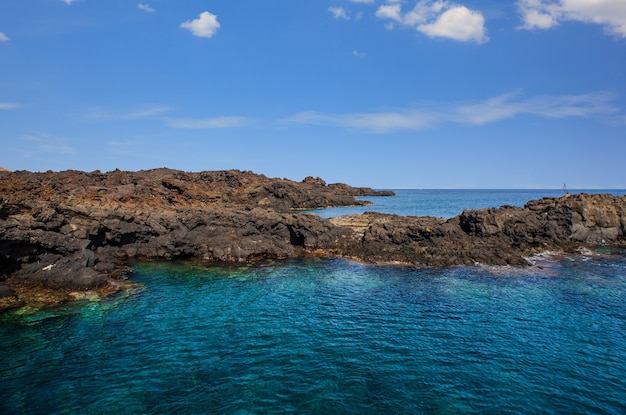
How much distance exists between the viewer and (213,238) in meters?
40.3

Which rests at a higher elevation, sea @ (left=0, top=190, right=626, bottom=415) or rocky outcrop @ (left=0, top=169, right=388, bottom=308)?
rocky outcrop @ (left=0, top=169, right=388, bottom=308)

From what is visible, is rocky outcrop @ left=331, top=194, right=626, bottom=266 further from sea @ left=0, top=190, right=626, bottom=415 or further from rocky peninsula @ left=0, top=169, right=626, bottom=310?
sea @ left=0, top=190, right=626, bottom=415

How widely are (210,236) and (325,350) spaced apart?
25.0m

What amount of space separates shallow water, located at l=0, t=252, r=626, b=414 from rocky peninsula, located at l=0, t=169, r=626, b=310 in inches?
223

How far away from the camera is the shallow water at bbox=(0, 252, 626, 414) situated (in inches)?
579

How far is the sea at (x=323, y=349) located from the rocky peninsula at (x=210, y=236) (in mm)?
5001

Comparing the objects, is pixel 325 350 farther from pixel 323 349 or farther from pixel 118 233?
pixel 118 233

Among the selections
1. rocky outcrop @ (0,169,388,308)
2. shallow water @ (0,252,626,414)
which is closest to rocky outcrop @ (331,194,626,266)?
rocky outcrop @ (0,169,388,308)

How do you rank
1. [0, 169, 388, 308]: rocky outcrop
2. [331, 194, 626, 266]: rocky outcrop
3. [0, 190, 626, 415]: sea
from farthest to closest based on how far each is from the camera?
[331, 194, 626, 266]: rocky outcrop
[0, 169, 388, 308]: rocky outcrop
[0, 190, 626, 415]: sea

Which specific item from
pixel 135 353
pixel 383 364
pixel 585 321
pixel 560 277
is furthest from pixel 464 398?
pixel 560 277

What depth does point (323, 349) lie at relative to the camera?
1914 centimetres

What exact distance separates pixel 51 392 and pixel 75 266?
14996 mm

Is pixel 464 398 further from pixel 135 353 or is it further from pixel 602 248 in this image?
pixel 602 248

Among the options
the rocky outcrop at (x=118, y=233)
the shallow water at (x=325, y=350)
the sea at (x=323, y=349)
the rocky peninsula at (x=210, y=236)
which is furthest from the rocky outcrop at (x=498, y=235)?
the shallow water at (x=325, y=350)
